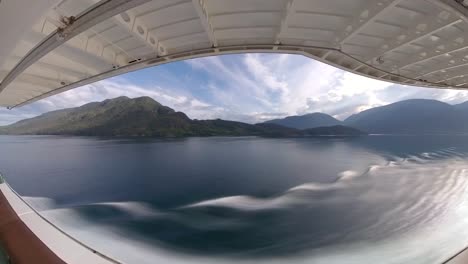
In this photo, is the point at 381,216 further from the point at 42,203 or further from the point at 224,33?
the point at 42,203

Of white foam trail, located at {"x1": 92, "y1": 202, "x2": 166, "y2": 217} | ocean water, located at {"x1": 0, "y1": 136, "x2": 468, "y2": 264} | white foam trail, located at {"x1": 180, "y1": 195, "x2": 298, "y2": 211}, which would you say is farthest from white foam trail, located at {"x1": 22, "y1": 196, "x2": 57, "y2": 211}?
white foam trail, located at {"x1": 180, "y1": 195, "x2": 298, "y2": 211}

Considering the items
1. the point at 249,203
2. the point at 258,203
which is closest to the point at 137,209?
the point at 249,203

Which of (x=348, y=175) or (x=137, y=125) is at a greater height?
(x=137, y=125)

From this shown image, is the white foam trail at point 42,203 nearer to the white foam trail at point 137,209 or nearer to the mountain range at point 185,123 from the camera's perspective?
the white foam trail at point 137,209

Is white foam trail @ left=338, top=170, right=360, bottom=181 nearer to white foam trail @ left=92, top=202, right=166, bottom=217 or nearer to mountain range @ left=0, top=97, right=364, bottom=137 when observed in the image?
white foam trail @ left=92, top=202, right=166, bottom=217

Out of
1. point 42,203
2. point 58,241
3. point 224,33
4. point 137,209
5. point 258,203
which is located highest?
point 224,33
